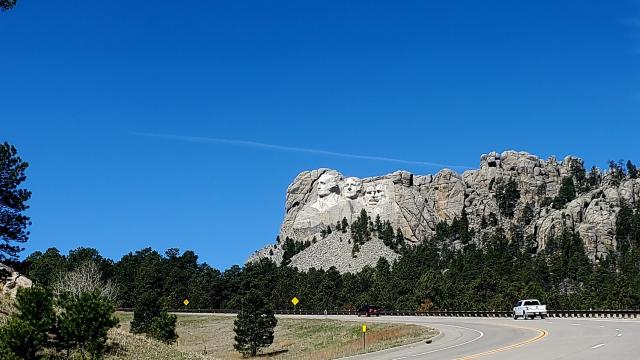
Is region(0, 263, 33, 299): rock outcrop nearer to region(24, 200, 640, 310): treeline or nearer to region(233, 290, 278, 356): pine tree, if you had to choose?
region(233, 290, 278, 356): pine tree

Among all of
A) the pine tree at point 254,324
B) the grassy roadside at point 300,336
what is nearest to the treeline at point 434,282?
the grassy roadside at point 300,336

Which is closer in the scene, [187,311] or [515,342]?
[515,342]

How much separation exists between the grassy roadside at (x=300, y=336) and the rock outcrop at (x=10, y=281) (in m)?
12.4

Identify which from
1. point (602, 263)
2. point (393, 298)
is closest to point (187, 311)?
point (393, 298)

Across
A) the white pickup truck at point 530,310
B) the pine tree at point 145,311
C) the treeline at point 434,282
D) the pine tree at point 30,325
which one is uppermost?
the treeline at point 434,282

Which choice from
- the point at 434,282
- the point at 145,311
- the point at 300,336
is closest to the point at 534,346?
the point at 300,336

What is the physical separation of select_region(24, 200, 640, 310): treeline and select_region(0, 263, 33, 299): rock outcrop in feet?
188

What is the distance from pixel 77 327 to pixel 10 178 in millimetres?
15468

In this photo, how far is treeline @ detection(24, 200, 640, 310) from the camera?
4193 inches

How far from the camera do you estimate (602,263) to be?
149500 mm

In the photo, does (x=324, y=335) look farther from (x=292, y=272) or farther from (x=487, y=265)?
(x=292, y=272)

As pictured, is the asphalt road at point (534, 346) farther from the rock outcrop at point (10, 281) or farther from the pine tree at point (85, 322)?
the rock outcrop at point (10, 281)

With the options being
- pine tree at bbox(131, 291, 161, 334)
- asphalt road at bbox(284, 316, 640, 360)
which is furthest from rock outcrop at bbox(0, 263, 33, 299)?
pine tree at bbox(131, 291, 161, 334)

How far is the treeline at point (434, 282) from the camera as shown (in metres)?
106
